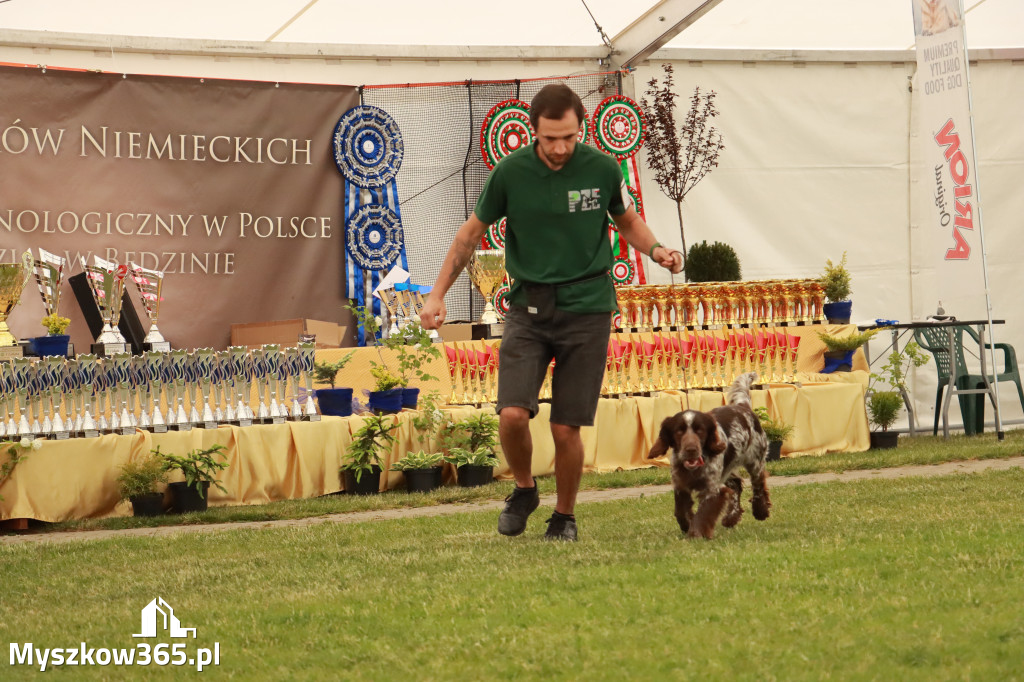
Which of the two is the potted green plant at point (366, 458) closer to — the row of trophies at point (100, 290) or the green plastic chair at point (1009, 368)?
the row of trophies at point (100, 290)

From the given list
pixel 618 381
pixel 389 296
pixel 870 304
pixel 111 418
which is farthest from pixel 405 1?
pixel 870 304

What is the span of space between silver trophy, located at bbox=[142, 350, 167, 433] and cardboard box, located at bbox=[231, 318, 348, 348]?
1.41m

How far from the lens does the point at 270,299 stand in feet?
31.6

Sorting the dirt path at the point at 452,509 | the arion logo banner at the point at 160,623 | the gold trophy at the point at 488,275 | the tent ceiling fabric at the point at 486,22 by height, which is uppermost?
the tent ceiling fabric at the point at 486,22

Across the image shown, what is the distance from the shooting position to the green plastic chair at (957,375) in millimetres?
10008

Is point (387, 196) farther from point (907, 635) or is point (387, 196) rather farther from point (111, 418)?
point (907, 635)

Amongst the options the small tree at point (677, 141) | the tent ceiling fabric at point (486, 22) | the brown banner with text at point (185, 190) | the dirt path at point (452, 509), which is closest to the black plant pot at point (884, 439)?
the dirt path at point (452, 509)

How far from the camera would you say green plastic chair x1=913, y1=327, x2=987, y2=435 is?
1001cm

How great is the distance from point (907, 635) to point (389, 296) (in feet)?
19.9

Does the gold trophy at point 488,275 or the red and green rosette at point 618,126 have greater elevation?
the red and green rosette at point 618,126

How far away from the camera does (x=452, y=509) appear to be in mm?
6574

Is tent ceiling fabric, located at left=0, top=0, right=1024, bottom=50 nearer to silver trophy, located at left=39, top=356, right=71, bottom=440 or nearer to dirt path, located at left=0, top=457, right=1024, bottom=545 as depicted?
silver trophy, located at left=39, top=356, right=71, bottom=440

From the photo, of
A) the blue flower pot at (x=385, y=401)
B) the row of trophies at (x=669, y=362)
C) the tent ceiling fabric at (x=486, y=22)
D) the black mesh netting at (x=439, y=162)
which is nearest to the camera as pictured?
the blue flower pot at (x=385, y=401)

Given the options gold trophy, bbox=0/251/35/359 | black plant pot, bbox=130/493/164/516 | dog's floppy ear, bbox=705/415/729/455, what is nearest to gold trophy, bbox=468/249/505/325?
black plant pot, bbox=130/493/164/516
